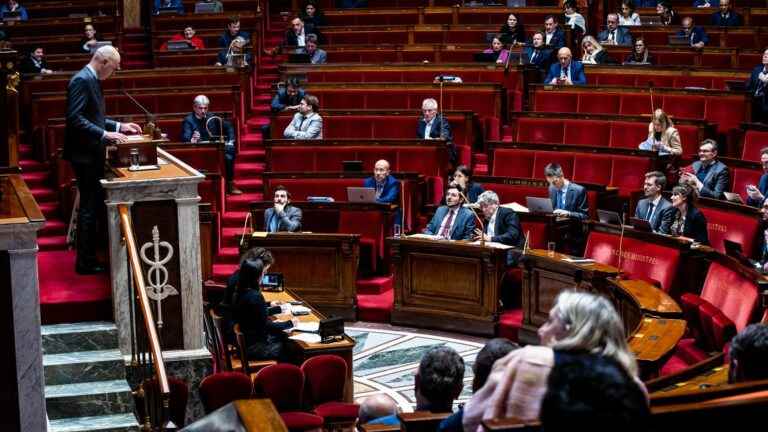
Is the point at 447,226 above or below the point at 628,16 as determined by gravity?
below

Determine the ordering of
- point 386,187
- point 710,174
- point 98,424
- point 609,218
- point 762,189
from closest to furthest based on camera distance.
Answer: point 98,424
point 609,218
point 762,189
point 710,174
point 386,187

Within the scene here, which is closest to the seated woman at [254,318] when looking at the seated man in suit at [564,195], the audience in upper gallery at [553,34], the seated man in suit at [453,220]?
the seated man in suit at [453,220]

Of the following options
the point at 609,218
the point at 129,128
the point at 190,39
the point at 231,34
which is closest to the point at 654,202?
the point at 609,218

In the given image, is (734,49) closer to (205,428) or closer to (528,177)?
(528,177)

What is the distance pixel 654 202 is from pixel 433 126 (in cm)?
255

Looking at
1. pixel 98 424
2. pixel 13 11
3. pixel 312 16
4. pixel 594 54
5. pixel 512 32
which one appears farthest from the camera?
pixel 13 11

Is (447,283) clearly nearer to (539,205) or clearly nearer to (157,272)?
(539,205)

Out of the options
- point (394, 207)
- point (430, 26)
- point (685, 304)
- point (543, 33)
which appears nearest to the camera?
point (685, 304)

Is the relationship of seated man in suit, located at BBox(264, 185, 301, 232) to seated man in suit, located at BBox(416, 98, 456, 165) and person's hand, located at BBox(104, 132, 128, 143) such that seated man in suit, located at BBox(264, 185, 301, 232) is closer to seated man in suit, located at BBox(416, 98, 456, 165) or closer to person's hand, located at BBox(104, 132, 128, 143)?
seated man in suit, located at BBox(416, 98, 456, 165)

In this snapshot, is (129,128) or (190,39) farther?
(190,39)

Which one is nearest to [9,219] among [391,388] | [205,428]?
[205,428]

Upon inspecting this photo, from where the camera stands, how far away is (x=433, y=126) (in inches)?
379

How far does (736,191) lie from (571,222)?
1366 mm

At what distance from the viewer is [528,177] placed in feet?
30.0
